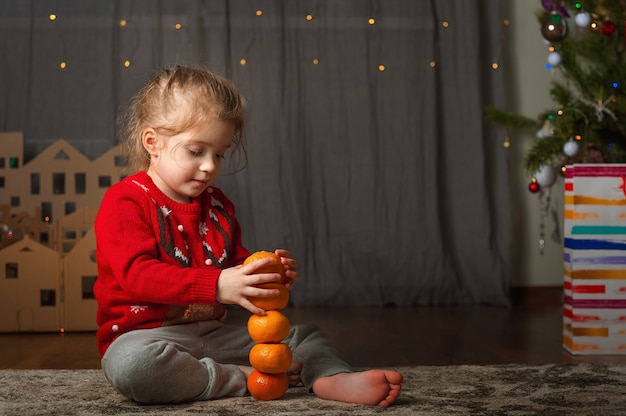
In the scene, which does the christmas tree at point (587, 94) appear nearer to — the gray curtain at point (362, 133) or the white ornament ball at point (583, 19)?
the white ornament ball at point (583, 19)

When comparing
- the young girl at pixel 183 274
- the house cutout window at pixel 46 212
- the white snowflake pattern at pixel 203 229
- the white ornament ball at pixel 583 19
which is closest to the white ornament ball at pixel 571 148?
the white ornament ball at pixel 583 19

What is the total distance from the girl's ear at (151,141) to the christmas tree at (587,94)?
1.39m

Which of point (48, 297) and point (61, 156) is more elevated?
point (61, 156)

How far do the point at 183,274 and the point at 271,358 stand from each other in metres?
0.19

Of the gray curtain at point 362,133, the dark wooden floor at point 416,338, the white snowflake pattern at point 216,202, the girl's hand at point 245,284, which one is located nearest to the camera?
the girl's hand at point 245,284

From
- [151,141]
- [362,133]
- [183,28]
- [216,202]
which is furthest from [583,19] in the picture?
[151,141]

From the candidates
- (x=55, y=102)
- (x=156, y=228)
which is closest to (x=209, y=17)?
(x=55, y=102)

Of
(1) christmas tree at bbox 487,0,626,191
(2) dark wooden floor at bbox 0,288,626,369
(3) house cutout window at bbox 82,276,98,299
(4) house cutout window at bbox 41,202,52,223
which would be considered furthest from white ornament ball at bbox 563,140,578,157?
(4) house cutout window at bbox 41,202,52,223

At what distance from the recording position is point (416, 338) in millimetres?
2129

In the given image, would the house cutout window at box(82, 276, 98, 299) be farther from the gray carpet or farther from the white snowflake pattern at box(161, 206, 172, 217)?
the white snowflake pattern at box(161, 206, 172, 217)

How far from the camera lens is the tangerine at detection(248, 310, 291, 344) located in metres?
1.27

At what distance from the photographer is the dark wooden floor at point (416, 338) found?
71.7 inches

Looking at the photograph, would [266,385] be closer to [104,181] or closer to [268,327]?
[268,327]

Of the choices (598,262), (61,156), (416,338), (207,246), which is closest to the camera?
(207,246)
